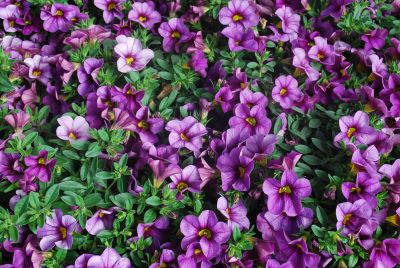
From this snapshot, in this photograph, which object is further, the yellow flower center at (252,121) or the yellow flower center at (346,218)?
the yellow flower center at (252,121)

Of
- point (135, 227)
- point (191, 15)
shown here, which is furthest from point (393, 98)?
point (135, 227)

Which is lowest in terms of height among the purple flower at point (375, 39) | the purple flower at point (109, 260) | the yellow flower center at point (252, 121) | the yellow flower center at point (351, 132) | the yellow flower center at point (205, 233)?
the purple flower at point (109, 260)

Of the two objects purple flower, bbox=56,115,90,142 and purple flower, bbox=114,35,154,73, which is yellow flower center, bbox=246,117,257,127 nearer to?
purple flower, bbox=114,35,154,73

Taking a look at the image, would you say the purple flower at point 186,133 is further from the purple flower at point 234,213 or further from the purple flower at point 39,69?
the purple flower at point 39,69

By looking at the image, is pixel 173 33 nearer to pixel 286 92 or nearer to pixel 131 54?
pixel 131 54

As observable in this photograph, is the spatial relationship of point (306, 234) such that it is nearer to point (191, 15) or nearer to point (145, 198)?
point (145, 198)

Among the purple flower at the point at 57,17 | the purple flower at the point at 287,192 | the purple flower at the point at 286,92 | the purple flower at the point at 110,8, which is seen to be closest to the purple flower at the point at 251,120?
the purple flower at the point at 286,92

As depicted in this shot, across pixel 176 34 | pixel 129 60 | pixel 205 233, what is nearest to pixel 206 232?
pixel 205 233

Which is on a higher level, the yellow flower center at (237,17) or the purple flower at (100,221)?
the yellow flower center at (237,17)
